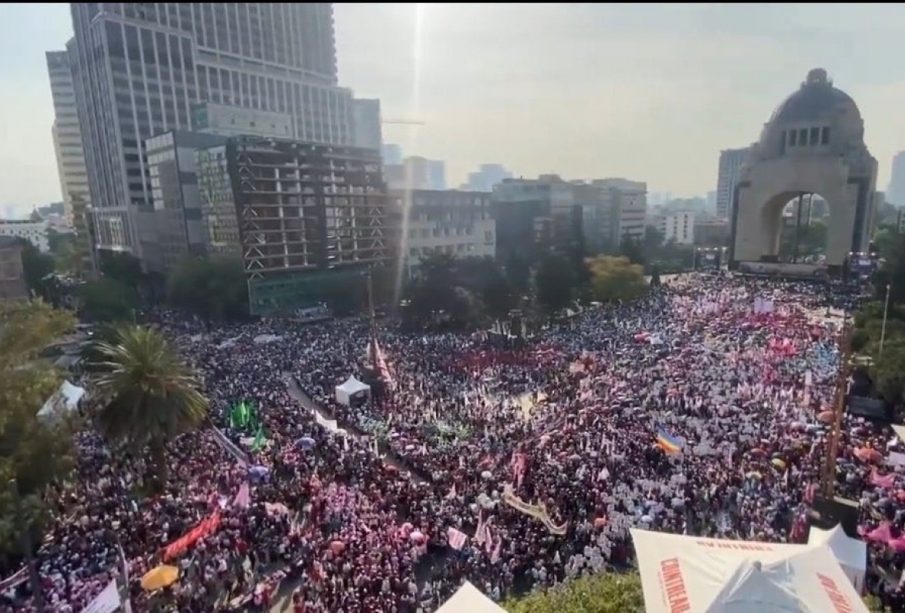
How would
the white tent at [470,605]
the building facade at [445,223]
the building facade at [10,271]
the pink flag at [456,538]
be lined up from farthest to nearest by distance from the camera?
the building facade at [445,223] < the building facade at [10,271] < the pink flag at [456,538] < the white tent at [470,605]

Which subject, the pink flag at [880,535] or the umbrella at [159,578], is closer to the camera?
the umbrella at [159,578]

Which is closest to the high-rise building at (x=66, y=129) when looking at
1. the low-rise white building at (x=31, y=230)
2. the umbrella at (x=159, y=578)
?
the low-rise white building at (x=31, y=230)

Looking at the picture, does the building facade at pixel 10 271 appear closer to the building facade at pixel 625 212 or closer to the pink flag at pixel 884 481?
the pink flag at pixel 884 481

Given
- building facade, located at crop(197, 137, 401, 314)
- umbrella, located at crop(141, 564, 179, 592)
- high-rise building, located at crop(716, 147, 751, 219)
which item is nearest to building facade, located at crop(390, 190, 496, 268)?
building facade, located at crop(197, 137, 401, 314)

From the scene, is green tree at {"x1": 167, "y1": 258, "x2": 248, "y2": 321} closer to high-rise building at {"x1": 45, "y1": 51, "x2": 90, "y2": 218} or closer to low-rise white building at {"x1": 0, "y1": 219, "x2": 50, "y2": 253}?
low-rise white building at {"x1": 0, "y1": 219, "x2": 50, "y2": 253}

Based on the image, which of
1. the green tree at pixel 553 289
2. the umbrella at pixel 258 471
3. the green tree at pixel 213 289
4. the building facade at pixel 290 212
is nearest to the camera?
the umbrella at pixel 258 471

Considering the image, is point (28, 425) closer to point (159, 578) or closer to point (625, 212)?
point (159, 578)

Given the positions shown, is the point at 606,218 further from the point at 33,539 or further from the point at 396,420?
the point at 33,539

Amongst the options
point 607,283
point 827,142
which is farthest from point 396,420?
point 827,142
